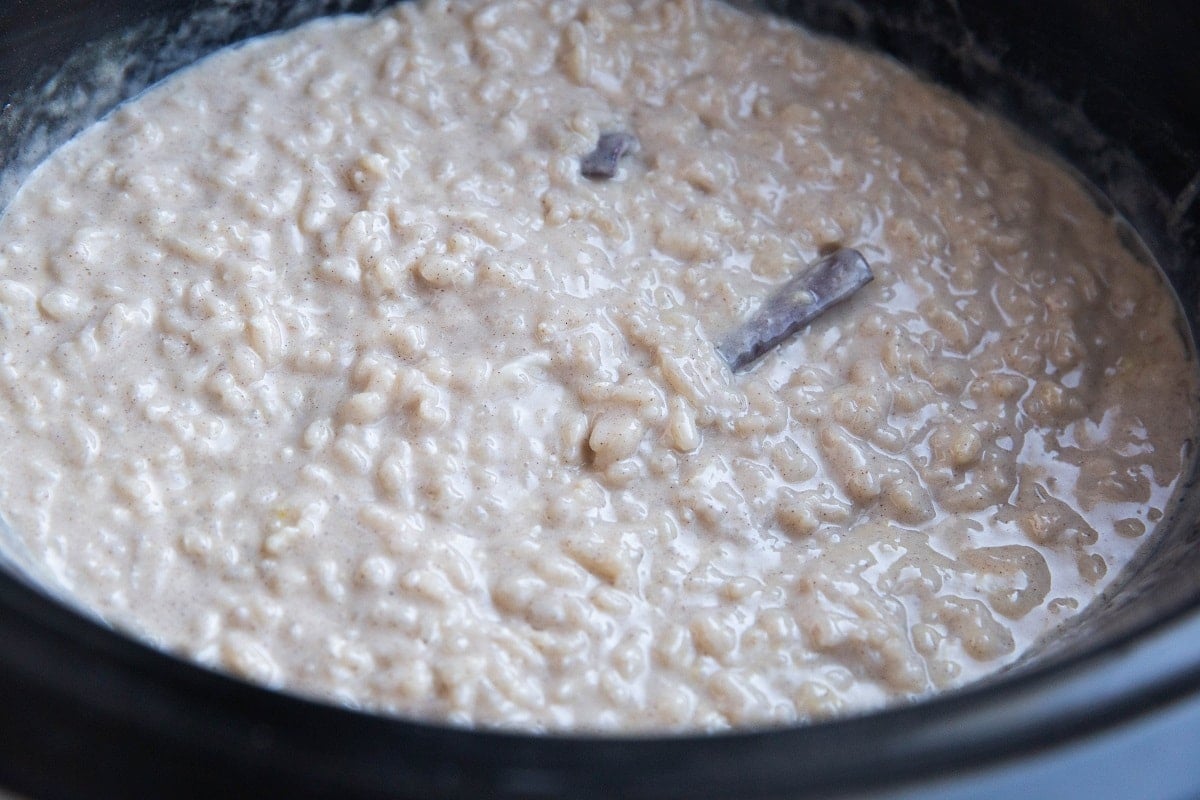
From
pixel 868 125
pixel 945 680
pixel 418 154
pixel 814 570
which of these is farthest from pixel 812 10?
pixel 945 680

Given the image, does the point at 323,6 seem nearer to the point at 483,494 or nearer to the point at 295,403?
the point at 295,403

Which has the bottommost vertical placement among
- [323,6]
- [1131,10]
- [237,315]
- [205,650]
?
[205,650]

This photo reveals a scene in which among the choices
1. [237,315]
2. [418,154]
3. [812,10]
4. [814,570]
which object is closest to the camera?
[814,570]

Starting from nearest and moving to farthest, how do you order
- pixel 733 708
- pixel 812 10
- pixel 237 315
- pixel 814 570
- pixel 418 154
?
pixel 733 708, pixel 814 570, pixel 237 315, pixel 418 154, pixel 812 10

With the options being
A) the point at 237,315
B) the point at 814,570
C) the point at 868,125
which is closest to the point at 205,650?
the point at 237,315

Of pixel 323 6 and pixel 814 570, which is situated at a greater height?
pixel 323 6

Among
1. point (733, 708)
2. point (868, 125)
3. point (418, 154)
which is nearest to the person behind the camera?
point (733, 708)

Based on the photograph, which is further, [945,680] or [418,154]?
[418,154]

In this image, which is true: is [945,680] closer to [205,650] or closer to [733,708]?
[733,708]

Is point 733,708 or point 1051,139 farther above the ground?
point 1051,139
